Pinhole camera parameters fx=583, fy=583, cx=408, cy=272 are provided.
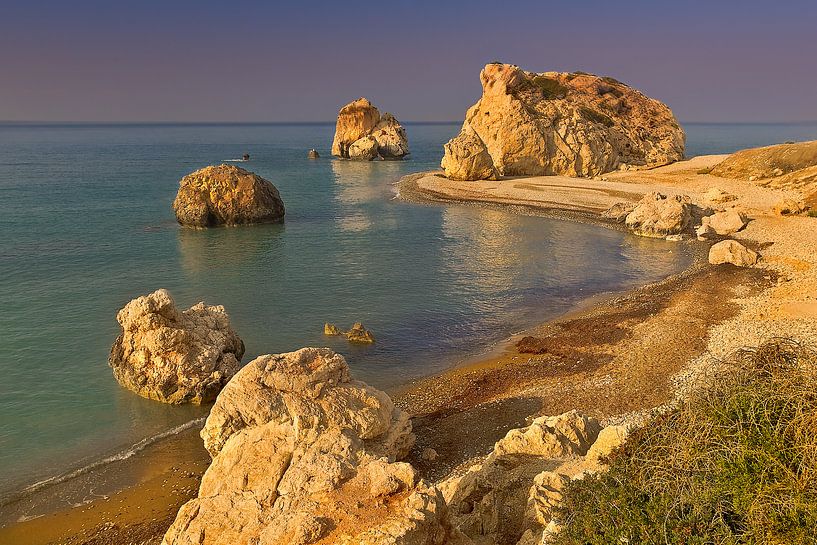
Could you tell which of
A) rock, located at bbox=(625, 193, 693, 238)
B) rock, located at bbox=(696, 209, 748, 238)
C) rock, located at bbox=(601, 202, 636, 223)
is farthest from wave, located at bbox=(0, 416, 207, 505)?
rock, located at bbox=(601, 202, 636, 223)

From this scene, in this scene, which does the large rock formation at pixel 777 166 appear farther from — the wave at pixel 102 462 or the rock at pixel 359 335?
the wave at pixel 102 462

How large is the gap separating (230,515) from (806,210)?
2330 inches

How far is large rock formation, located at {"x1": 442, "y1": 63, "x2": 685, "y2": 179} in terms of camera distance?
86.6m

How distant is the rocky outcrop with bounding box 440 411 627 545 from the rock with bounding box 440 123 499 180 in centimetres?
7293

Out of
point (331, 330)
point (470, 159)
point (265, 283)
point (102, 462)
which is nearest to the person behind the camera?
point (102, 462)

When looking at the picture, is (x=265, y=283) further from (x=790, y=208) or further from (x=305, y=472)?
(x=790, y=208)

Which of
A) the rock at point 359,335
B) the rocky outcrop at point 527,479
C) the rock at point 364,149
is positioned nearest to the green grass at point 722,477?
the rocky outcrop at point 527,479

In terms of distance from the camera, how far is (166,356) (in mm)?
22656

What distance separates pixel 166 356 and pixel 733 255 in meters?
36.3

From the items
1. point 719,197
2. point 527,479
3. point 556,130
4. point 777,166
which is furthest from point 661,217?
point 527,479

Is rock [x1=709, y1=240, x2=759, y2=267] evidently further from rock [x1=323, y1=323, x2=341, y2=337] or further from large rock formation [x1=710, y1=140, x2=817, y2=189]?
large rock formation [x1=710, y1=140, x2=817, y2=189]

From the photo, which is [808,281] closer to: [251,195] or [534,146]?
[251,195]

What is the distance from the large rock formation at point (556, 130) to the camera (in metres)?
86.6

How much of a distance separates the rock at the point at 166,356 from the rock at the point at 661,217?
4249 centimetres
